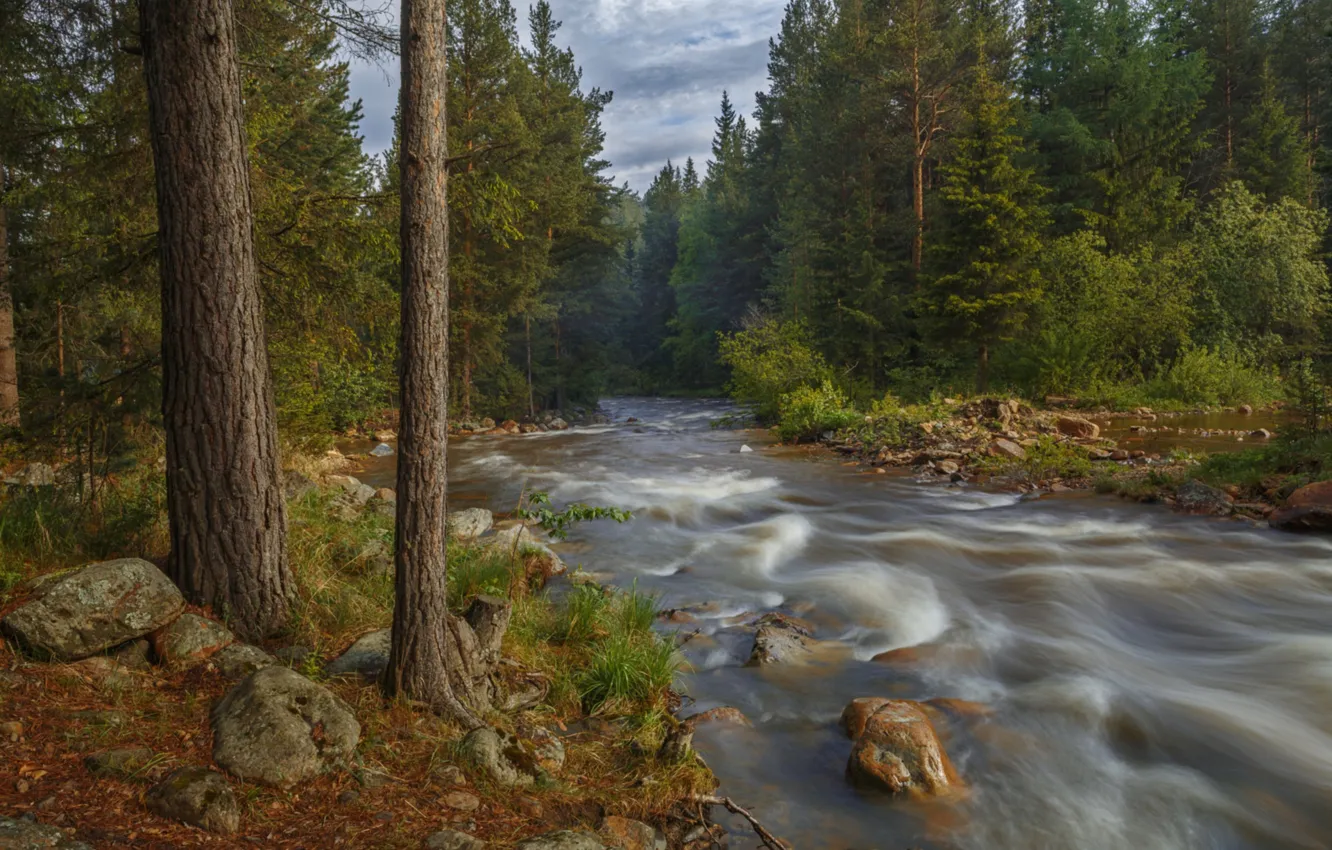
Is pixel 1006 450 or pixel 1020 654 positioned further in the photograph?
pixel 1006 450

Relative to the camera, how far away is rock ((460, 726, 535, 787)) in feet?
12.7

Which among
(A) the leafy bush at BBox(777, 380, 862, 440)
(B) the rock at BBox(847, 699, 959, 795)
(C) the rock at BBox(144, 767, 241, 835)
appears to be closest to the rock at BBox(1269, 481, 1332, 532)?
(B) the rock at BBox(847, 699, 959, 795)

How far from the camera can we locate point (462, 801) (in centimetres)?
359

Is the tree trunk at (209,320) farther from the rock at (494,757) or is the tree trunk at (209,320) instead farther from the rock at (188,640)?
the rock at (494,757)

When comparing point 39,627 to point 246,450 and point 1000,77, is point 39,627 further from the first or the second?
point 1000,77

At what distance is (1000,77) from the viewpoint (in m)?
30.4

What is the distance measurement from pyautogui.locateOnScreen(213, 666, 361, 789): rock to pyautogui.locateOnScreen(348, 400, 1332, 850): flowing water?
2.18 m

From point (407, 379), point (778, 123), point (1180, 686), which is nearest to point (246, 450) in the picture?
point (407, 379)

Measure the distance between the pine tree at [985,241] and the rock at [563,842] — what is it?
2171 cm

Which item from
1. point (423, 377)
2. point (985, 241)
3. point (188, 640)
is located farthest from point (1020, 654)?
point (985, 241)

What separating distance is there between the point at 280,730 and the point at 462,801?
923mm

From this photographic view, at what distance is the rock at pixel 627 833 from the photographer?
146 inches

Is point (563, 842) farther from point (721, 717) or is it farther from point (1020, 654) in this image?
point (1020, 654)

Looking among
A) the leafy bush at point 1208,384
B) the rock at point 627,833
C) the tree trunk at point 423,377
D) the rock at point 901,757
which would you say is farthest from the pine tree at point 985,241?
the rock at point 627,833
